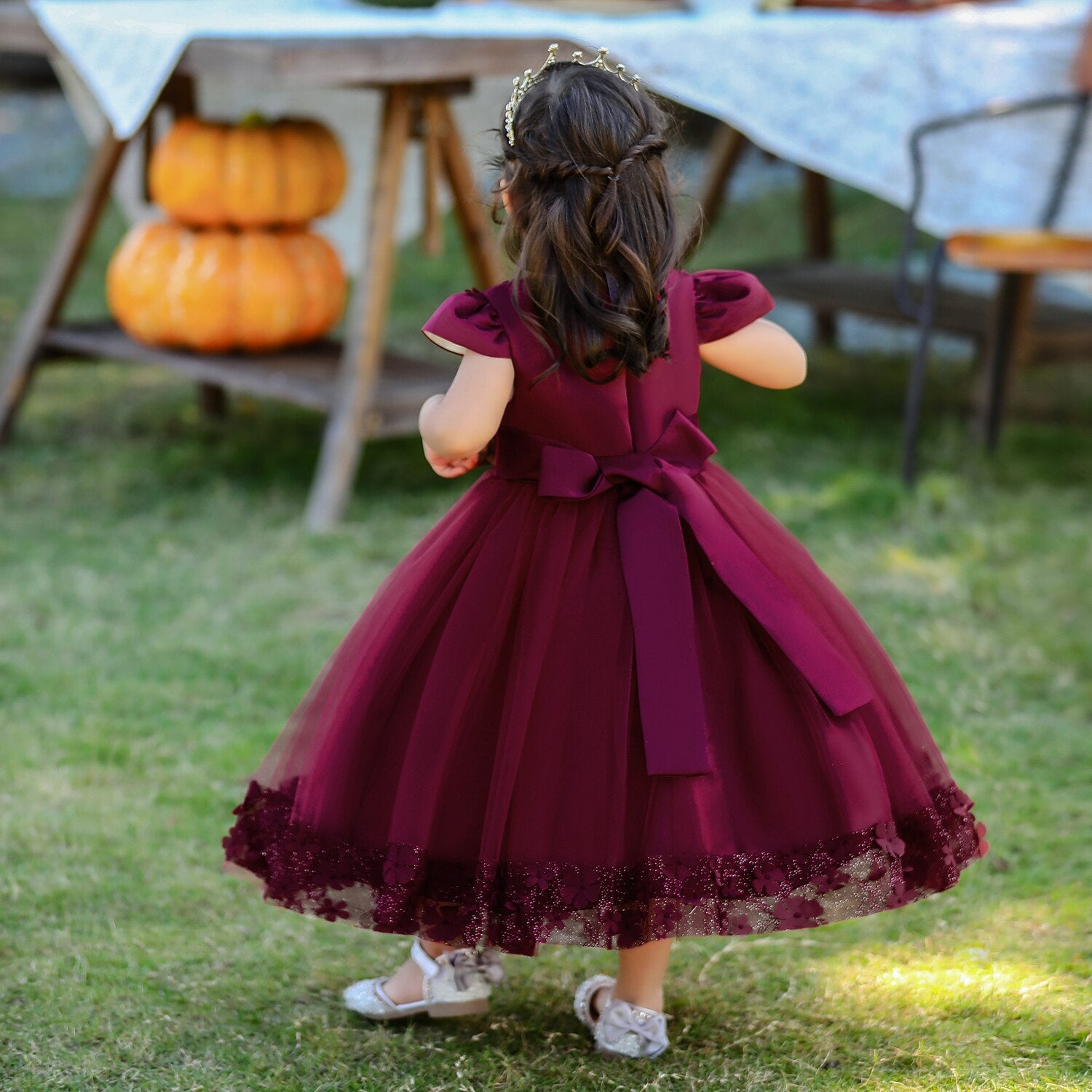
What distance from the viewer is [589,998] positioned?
5.65ft

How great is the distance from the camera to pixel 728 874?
147 cm

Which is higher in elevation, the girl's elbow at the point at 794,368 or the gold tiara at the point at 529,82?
the gold tiara at the point at 529,82

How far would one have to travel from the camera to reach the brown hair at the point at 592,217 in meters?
1.54

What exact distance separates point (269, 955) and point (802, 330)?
435 cm

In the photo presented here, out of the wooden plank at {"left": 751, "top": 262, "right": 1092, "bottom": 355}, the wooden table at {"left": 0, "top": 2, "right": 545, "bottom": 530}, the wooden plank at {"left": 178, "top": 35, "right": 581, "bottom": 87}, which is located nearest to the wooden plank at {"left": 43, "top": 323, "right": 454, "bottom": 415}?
the wooden table at {"left": 0, "top": 2, "right": 545, "bottom": 530}

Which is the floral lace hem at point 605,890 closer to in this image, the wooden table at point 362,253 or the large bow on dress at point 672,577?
the large bow on dress at point 672,577

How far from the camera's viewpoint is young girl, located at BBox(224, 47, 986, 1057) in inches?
58.4

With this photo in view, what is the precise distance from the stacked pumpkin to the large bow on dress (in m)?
2.26

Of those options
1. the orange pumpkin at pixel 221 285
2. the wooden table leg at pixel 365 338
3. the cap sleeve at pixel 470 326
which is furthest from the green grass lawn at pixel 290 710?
the cap sleeve at pixel 470 326

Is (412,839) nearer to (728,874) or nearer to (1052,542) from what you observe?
(728,874)

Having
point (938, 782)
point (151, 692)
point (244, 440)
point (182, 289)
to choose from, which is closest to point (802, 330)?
point (244, 440)

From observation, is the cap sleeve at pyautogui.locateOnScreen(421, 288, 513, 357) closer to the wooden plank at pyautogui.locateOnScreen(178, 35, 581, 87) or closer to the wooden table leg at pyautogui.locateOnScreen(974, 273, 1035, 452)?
the wooden plank at pyautogui.locateOnScreen(178, 35, 581, 87)

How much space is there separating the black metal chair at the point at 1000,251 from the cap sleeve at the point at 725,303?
217 cm

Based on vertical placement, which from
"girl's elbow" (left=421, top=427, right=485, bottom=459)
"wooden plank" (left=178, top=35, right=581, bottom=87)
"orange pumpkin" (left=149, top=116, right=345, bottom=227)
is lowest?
"orange pumpkin" (left=149, top=116, right=345, bottom=227)
